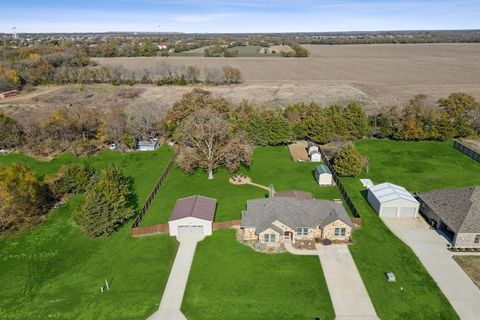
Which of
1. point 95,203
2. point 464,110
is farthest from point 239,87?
point 95,203

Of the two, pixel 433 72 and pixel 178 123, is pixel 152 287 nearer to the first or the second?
pixel 178 123

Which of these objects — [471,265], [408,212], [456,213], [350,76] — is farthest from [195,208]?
[350,76]

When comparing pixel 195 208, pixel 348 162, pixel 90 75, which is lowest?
pixel 195 208

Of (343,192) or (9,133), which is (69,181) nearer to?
(9,133)

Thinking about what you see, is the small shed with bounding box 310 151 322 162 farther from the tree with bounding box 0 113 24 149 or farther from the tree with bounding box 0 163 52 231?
the tree with bounding box 0 113 24 149

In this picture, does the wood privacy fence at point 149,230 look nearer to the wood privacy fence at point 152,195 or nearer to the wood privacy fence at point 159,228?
the wood privacy fence at point 159,228

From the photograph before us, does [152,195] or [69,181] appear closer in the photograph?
[152,195]
